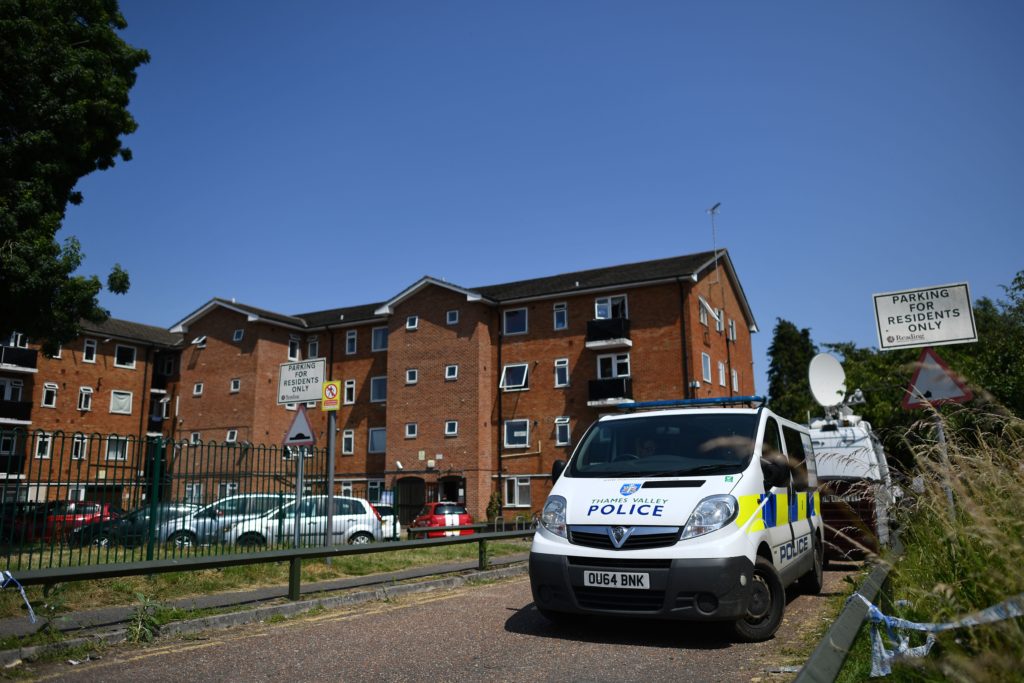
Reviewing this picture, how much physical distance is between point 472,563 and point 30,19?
1462 centimetres

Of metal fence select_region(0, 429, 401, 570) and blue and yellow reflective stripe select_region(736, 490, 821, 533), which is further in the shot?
metal fence select_region(0, 429, 401, 570)

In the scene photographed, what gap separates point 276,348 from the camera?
43.5 meters

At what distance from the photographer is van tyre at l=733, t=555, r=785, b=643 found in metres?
6.19

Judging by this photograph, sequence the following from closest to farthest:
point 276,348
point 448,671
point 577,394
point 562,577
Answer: point 448,671, point 562,577, point 577,394, point 276,348

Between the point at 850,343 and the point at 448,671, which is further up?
the point at 850,343

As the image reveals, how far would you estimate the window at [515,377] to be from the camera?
38.0 m

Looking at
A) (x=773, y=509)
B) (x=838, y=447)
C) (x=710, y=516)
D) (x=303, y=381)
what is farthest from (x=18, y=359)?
(x=710, y=516)

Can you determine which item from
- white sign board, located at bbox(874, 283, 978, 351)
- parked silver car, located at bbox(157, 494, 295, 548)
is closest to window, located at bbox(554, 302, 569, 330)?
parked silver car, located at bbox(157, 494, 295, 548)

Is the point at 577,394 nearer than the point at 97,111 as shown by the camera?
No

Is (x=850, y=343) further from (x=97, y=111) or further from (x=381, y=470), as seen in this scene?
(x=97, y=111)

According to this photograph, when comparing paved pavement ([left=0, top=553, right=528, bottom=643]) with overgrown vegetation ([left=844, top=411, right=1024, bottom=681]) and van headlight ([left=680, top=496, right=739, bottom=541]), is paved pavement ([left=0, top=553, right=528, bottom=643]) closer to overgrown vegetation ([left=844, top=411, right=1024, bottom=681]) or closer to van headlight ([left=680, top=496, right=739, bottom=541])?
van headlight ([left=680, top=496, right=739, bottom=541])

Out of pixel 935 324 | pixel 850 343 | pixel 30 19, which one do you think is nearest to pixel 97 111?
pixel 30 19

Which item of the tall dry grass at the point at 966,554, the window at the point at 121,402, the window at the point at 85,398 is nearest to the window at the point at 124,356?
the window at the point at 121,402

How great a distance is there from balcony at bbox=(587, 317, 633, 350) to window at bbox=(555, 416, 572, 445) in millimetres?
3835
